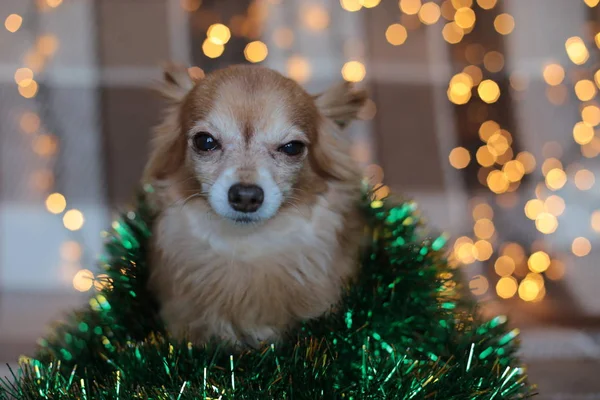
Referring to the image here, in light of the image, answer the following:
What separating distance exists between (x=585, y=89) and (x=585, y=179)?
0.72 ft

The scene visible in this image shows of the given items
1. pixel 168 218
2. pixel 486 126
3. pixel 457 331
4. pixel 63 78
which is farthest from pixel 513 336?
pixel 63 78

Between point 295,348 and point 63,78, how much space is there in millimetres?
1144

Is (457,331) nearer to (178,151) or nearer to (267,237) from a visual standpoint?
(267,237)

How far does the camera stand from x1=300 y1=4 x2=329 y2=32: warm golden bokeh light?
1.62m

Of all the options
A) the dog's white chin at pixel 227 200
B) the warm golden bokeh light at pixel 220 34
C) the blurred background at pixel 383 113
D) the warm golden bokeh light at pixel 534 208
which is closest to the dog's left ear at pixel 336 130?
the dog's white chin at pixel 227 200

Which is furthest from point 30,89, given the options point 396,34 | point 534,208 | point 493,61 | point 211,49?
point 534,208

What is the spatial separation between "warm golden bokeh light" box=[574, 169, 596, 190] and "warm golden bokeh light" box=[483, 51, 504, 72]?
0.33 meters

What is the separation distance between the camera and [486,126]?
5.26 ft

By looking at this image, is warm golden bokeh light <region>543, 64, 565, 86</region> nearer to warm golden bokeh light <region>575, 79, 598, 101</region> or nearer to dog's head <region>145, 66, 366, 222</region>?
warm golden bokeh light <region>575, 79, 598, 101</region>

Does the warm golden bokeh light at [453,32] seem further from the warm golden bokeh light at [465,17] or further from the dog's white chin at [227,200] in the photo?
the dog's white chin at [227,200]

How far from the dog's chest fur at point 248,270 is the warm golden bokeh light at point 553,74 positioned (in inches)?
40.3

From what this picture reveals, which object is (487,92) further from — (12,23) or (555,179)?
(12,23)

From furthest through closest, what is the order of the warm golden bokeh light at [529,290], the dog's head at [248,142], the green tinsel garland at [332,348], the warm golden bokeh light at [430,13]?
1. the warm golden bokeh light at [430,13]
2. the warm golden bokeh light at [529,290]
3. the dog's head at [248,142]
4. the green tinsel garland at [332,348]

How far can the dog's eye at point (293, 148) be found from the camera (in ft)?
2.59
